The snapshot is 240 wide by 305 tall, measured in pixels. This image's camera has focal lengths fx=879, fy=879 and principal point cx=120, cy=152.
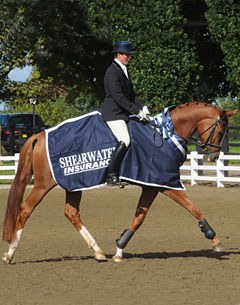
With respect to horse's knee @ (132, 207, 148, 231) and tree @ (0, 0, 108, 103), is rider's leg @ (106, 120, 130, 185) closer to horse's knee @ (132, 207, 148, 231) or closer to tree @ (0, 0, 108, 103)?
horse's knee @ (132, 207, 148, 231)

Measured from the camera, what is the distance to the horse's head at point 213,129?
35.6 ft

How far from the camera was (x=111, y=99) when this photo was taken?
10.6 metres

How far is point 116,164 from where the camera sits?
10.5 metres

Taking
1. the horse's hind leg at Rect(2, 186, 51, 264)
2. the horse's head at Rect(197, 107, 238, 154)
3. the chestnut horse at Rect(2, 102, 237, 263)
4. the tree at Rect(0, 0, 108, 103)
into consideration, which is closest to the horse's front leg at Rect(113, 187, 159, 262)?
the chestnut horse at Rect(2, 102, 237, 263)

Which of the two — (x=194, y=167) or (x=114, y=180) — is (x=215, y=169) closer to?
(x=194, y=167)

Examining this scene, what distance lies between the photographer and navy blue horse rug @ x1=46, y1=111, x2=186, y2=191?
34.7 feet

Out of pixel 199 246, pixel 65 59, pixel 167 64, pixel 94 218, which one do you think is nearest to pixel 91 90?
pixel 65 59

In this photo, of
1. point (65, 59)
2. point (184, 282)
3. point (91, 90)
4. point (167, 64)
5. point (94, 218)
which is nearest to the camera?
point (184, 282)

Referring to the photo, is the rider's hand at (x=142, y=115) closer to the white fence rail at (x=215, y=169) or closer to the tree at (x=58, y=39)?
the white fence rail at (x=215, y=169)

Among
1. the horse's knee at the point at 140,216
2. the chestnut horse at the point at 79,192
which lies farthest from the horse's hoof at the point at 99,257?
the horse's knee at the point at 140,216

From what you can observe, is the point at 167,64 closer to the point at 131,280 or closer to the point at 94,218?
the point at 94,218

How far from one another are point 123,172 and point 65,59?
57.1 ft

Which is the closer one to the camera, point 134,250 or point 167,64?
point 134,250

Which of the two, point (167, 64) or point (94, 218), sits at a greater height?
point (167, 64)
